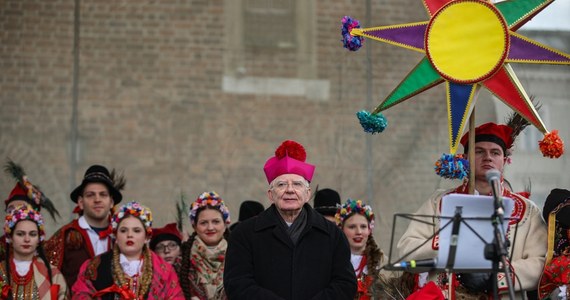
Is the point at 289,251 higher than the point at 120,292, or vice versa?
the point at 289,251

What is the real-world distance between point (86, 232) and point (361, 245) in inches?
83.4

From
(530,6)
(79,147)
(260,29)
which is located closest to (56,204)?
(79,147)

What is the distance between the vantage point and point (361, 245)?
8133 mm

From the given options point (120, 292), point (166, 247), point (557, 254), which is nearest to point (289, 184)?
point (557, 254)

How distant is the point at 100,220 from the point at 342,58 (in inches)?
120

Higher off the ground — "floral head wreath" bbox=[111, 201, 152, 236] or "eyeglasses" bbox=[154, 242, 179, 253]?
"floral head wreath" bbox=[111, 201, 152, 236]

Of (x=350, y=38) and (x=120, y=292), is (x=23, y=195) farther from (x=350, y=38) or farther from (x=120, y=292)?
(x=350, y=38)

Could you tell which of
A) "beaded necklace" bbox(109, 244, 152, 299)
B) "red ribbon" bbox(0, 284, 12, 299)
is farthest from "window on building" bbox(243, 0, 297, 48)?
"red ribbon" bbox(0, 284, 12, 299)

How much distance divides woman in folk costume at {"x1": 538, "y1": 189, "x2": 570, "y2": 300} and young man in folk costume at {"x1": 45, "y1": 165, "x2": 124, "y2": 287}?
3.34m

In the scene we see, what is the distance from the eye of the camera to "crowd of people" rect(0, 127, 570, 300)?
241 inches

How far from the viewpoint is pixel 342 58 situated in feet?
34.2

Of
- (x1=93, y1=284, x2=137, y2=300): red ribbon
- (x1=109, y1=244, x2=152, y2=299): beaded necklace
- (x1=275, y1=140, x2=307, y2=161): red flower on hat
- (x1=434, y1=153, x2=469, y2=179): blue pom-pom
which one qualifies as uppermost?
(x1=275, y1=140, x2=307, y2=161): red flower on hat

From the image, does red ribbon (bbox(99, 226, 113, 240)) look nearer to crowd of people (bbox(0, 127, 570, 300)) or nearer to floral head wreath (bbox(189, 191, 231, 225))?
crowd of people (bbox(0, 127, 570, 300))

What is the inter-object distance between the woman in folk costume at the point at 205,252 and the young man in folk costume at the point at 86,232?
636 mm
